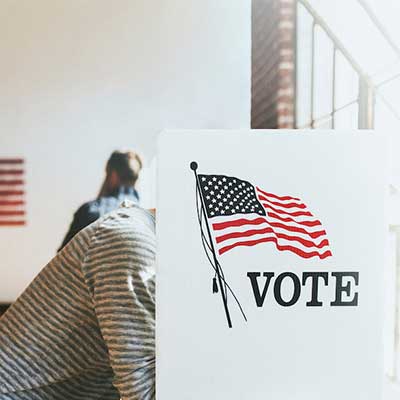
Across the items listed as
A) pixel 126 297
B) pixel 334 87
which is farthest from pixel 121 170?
pixel 126 297

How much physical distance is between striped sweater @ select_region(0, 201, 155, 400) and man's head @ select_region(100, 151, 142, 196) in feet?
6.93

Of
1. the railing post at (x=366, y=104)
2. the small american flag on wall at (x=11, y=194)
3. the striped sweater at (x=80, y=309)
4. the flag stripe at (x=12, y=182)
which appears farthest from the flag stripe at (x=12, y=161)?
the striped sweater at (x=80, y=309)

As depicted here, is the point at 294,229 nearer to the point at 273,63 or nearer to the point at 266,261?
the point at 266,261

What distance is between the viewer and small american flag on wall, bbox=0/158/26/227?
325cm

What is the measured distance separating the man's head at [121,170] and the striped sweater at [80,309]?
211 centimetres

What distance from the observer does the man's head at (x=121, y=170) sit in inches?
125

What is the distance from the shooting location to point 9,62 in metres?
3.22

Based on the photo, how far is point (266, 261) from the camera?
1.72 feet

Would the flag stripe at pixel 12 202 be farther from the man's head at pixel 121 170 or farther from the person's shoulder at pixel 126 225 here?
the person's shoulder at pixel 126 225

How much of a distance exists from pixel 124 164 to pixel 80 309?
7.57 feet

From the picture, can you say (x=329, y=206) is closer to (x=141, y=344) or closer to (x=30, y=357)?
(x=141, y=344)

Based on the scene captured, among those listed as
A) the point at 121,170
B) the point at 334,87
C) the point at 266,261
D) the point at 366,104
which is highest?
the point at 334,87

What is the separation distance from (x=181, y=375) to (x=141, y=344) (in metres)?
0.22

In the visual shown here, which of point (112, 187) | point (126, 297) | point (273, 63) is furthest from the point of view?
point (112, 187)
